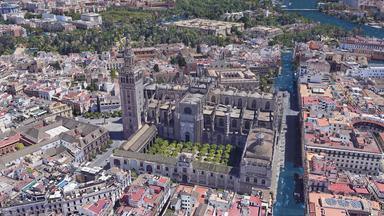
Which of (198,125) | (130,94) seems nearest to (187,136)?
(198,125)

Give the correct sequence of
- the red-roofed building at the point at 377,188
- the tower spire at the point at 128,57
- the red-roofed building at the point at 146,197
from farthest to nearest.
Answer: the tower spire at the point at 128,57
the red-roofed building at the point at 377,188
the red-roofed building at the point at 146,197

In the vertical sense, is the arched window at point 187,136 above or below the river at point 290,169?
above

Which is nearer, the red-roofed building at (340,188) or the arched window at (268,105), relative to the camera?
the red-roofed building at (340,188)


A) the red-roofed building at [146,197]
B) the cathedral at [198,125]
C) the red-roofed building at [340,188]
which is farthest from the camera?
the cathedral at [198,125]

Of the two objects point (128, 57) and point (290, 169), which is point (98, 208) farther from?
point (290, 169)

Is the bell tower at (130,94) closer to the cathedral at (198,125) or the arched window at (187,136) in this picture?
the cathedral at (198,125)

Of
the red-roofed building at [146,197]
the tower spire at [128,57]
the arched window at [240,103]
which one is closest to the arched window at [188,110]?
the tower spire at [128,57]

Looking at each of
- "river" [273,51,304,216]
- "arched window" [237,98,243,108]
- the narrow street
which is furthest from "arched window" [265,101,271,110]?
the narrow street

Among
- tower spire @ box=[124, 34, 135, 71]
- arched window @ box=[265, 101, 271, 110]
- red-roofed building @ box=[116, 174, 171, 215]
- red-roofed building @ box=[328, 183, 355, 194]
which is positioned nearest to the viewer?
red-roofed building @ box=[116, 174, 171, 215]

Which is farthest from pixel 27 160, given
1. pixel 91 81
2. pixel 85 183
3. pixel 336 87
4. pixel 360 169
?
pixel 336 87

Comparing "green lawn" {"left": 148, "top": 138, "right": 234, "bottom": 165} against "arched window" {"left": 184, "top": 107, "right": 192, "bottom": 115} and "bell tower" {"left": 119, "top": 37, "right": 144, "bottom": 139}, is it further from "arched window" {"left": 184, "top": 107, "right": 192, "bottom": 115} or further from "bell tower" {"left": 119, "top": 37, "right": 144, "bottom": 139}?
"bell tower" {"left": 119, "top": 37, "right": 144, "bottom": 139}
